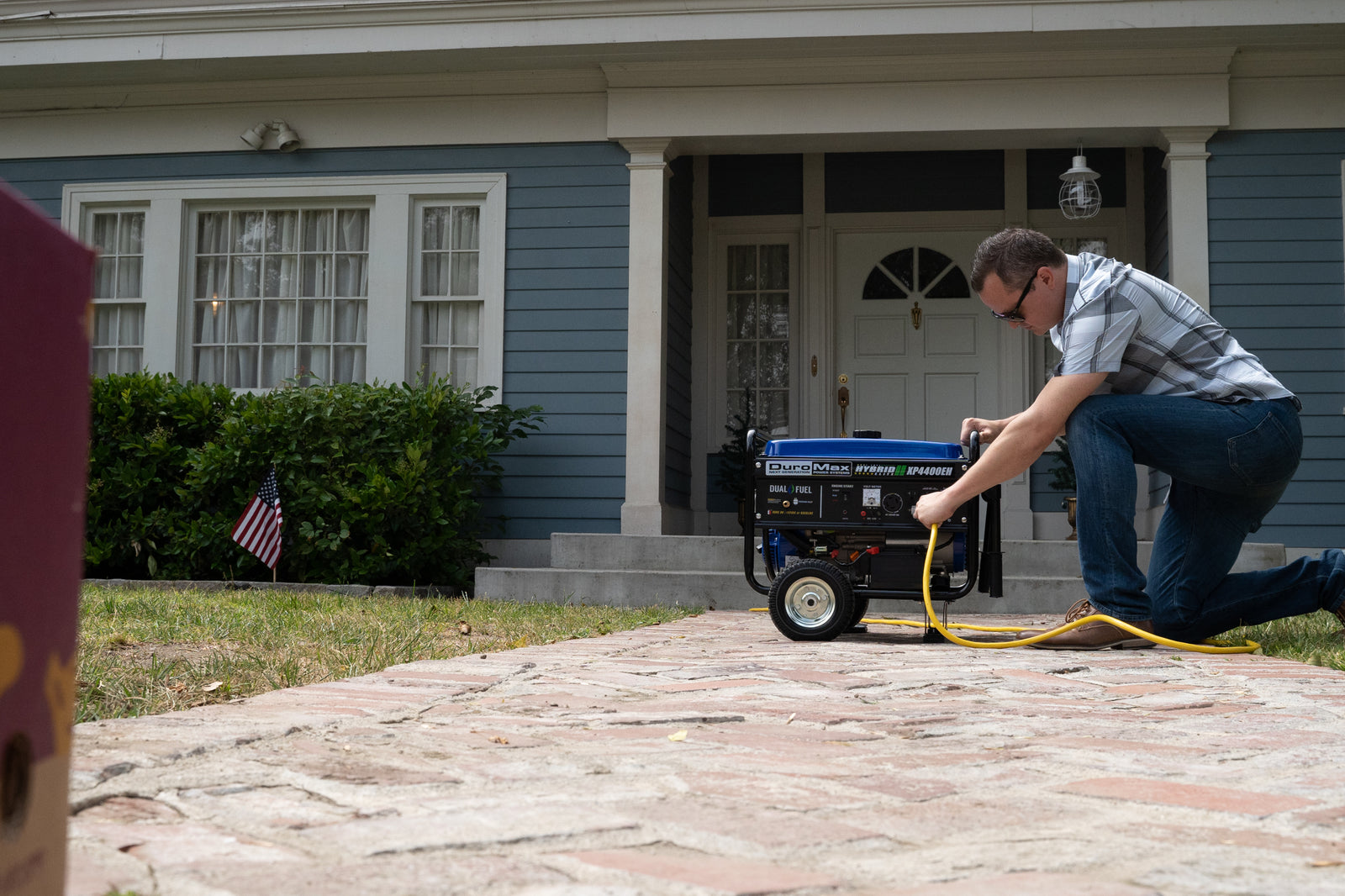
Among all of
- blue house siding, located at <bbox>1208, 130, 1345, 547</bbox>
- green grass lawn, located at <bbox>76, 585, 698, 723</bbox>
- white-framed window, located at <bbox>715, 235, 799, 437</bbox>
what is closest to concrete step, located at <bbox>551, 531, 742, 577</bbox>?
green grass lawn, located at <bbox>76, 585, 698, 723</bbox>

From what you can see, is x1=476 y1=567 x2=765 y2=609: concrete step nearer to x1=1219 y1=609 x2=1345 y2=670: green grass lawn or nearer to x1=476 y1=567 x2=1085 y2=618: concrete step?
x1=476 y1=567 x2=1085 y2=618: concrete step

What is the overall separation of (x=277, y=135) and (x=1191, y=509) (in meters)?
6.67

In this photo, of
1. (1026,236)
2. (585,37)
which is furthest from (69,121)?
(1026,236)

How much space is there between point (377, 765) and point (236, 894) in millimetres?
630

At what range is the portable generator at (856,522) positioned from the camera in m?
4.13

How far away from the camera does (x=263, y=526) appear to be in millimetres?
6848

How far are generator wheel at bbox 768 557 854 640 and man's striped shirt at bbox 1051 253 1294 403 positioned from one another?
108 centimetres

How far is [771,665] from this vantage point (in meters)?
3.18

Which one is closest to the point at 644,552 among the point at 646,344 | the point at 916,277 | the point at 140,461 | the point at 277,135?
the point at 646,344

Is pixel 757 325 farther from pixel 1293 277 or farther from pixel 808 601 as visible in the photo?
pixel 808 601

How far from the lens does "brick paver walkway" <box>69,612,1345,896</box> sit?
1137mm

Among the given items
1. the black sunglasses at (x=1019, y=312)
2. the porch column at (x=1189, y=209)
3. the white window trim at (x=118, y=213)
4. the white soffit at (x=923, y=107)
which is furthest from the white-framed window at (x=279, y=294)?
the black sunglasses at (x=1019, y=312)

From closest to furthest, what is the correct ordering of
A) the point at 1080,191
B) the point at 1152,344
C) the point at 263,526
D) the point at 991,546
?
1. the point at 1152,344
2. the point at 991,546
3. the point at 263,526
4. the point at 1080,191

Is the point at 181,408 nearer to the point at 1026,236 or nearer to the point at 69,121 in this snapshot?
the point at 69,121
